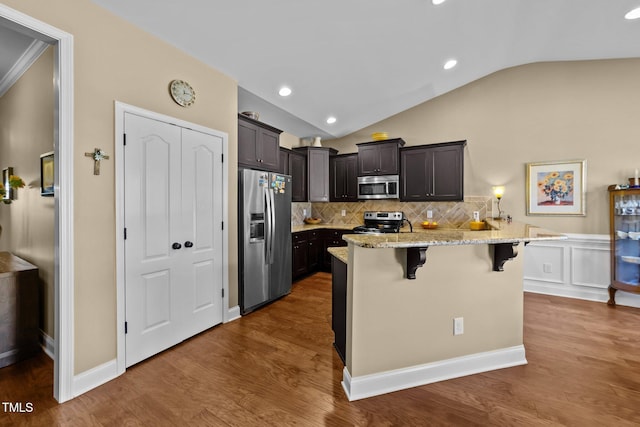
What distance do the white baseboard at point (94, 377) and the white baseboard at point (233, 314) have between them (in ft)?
3.62

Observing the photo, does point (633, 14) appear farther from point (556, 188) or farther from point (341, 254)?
point (341, 254)

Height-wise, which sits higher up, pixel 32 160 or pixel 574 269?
pixel 32 160

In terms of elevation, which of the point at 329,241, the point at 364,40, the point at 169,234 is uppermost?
the point at 364,40

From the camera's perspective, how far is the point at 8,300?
7.64 feet

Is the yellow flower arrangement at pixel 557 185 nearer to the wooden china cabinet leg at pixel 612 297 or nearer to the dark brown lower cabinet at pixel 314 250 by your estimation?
the wooden china cabinet leg at pixel 612 297

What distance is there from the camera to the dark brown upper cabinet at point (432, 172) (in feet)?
15.0

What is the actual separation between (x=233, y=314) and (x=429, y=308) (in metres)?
2.18

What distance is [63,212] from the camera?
186 cm

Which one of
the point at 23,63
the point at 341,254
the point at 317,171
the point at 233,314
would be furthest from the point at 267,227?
the point at 23,63

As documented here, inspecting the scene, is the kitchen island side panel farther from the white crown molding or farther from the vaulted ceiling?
the white crown molding

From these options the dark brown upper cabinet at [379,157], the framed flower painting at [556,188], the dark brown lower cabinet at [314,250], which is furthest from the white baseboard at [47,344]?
the framed flower painting at [556,188]

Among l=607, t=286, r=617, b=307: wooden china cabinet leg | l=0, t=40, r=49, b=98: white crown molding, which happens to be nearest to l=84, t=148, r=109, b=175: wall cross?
l=0, t=40, r=49, b=98: white crown molding

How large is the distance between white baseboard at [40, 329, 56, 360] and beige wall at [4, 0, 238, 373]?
81 centimetres

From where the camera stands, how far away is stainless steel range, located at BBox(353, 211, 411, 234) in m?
4.84
